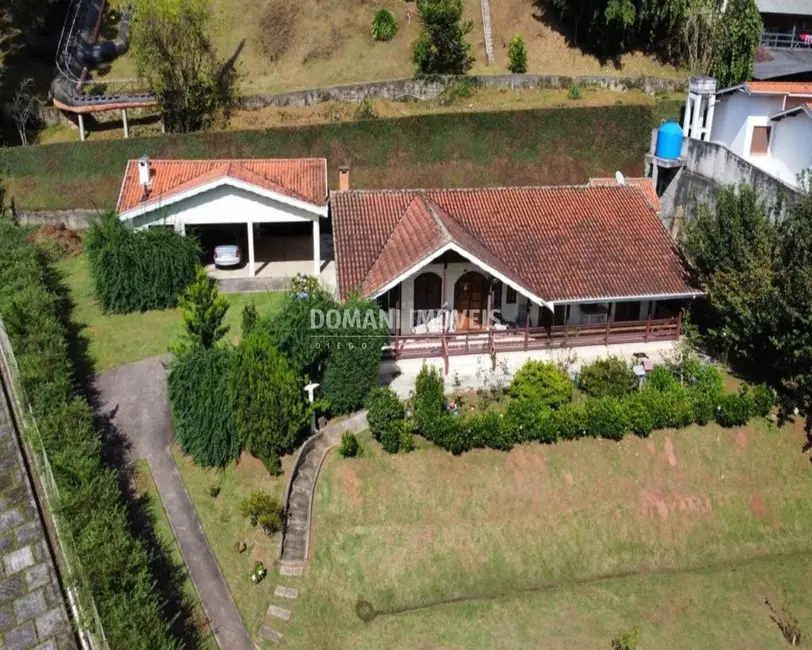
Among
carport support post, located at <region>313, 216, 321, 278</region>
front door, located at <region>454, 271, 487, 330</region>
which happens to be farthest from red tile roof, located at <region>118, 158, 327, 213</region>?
front door, located at <region>454, 271, 487, 330</region>

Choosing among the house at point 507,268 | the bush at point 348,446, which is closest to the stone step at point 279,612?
the bush at point 348,446

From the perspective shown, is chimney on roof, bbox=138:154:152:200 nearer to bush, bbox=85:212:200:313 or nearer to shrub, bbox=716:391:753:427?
bush, bbox=85:212:200:313

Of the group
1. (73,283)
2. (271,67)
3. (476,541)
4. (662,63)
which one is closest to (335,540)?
(476,541)

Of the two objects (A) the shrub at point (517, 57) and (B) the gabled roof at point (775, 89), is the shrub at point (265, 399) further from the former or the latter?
(A) the shrub at point (517, 57)

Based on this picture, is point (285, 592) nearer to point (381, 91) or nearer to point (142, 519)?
point (142, 519)

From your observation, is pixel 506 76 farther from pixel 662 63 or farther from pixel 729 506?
pixel 729 506
